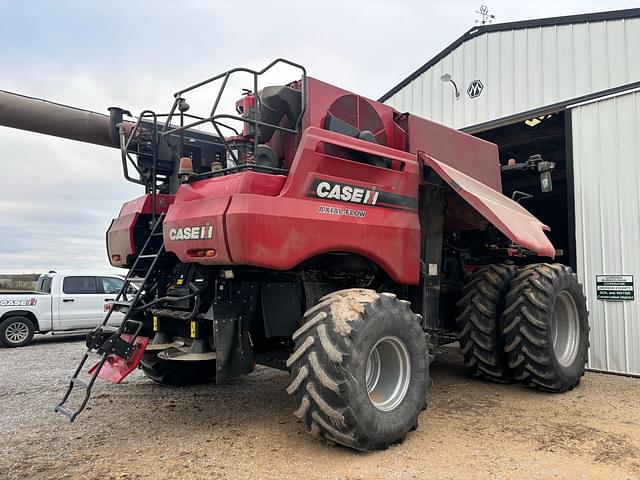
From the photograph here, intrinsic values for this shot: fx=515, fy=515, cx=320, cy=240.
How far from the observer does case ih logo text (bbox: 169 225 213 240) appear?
4293 millimetres

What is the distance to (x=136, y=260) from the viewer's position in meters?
5.39

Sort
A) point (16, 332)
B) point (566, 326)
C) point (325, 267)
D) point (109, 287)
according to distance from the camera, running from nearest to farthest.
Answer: point (325, 267) → point (566, 326) → point (16, 332) → point (109, 287)

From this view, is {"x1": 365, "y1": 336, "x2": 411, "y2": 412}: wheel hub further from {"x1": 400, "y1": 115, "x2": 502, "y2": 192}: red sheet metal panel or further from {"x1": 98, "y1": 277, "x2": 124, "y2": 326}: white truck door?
{"x1": 98, "y1": 277, "x2": 124, "y2": 326}: white truck door

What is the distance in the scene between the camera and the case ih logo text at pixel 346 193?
4.50 metres

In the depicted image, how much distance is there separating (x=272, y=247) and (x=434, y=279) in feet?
8.01

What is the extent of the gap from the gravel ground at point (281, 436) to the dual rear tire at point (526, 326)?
0.27 metres

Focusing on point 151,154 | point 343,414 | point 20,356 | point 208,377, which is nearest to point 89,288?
point 20,356

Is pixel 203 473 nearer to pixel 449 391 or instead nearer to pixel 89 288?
pixel 449 391

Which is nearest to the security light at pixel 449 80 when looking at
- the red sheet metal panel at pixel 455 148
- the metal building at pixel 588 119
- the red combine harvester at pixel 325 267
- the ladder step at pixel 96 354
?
the metal building at pixel 588 119

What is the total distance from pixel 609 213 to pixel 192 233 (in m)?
6.41

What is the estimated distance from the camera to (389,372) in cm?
459

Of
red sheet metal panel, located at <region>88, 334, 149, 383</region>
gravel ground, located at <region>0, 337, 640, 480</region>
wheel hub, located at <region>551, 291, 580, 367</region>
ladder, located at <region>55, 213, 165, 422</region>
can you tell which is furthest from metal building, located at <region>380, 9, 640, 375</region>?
red sheet metal panel, located at <region>88, 334, 149, 383</region>

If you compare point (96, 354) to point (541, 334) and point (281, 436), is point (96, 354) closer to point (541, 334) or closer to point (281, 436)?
point (281, 436)

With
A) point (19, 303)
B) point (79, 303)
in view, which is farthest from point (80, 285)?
point (19, 303)
